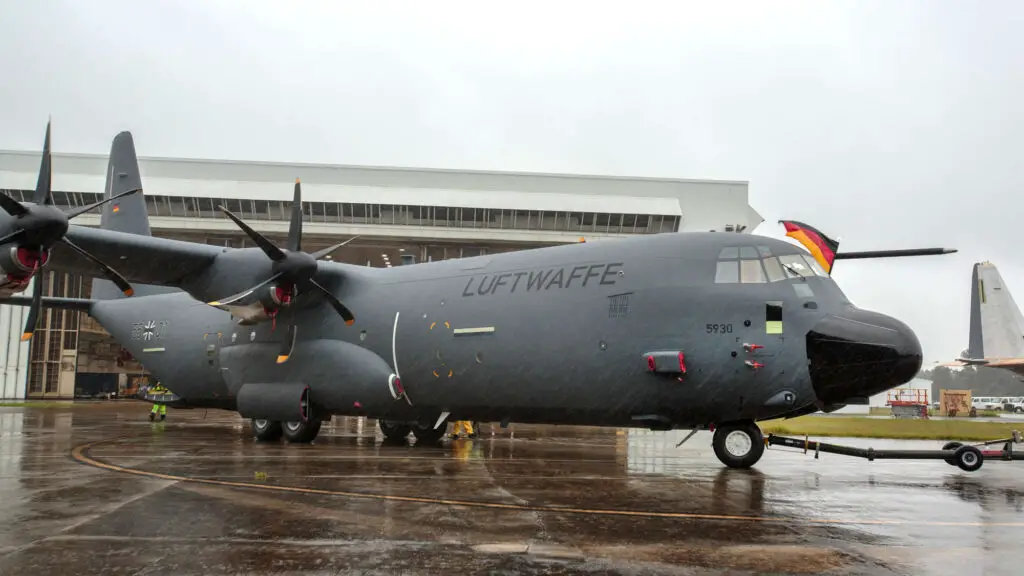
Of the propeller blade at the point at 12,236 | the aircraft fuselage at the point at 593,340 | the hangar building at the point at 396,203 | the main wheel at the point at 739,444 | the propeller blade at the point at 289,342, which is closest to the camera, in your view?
the aircraft fuselage at the point at 593,340

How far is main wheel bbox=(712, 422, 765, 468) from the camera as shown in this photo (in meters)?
12.7

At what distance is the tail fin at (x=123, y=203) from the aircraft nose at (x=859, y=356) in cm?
1885

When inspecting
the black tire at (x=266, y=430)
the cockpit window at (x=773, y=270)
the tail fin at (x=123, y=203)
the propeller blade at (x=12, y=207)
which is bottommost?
the black tire at (x=266, y=430)

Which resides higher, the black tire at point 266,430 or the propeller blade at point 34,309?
the propeller blade at point 34,309

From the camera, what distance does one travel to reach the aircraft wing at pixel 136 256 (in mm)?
15461

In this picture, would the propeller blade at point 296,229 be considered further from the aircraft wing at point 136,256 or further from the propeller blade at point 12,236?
the propeller blade at point 12,236

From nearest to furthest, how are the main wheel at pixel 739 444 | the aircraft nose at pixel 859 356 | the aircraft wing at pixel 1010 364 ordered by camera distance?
the aircraft nose at pixel 859 356
the main wheel at pixel 739 444
the aircraft wing at pixel 1010 364

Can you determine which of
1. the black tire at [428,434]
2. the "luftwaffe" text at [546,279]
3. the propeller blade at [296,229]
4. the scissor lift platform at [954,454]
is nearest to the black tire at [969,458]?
the scissor lift platform at [954,454]

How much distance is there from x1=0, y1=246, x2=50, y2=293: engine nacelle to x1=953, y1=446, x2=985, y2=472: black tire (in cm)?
1652

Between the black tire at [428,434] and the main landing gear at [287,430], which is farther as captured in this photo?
the black tire at [428,434]

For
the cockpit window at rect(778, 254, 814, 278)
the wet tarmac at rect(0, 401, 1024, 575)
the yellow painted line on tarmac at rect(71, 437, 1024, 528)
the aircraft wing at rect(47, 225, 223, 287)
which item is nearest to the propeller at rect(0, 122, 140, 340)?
the aircraft wing at rect(47, 225, 223, 287)

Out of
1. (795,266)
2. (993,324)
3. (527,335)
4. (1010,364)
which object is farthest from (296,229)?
(993,324)

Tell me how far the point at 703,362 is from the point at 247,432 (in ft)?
52.9

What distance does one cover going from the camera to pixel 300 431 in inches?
711
